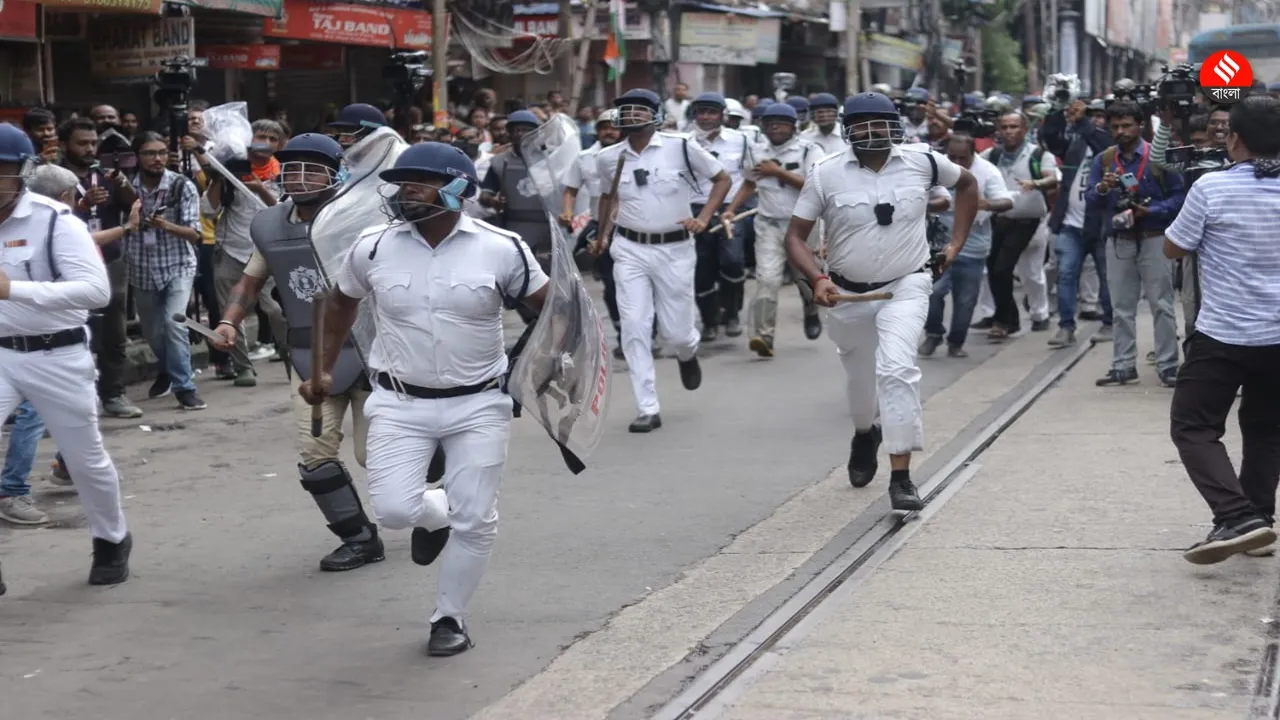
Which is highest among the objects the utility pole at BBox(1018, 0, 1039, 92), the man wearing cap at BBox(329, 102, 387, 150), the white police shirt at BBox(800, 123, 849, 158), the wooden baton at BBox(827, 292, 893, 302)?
the utility pole at BBox(1018, 0, 1039, 92)

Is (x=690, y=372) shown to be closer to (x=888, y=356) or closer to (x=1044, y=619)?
(x=888, y=356)

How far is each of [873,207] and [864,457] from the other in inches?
49.6

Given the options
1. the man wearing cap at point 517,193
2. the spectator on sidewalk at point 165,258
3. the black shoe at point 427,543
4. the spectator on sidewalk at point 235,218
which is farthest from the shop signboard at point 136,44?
the black shoe at point 427,543

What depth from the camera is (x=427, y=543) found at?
645 centimetres

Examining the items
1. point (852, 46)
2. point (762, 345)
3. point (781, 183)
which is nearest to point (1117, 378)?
point (762, 345)

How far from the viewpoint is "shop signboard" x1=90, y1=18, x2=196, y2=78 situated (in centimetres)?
1587

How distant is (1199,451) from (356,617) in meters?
3.15

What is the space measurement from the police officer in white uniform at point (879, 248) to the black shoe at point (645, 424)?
2306mm

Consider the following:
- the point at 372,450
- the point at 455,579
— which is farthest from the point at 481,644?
the point at 372,450

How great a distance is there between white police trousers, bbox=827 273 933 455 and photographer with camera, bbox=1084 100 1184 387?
3675 millimetres

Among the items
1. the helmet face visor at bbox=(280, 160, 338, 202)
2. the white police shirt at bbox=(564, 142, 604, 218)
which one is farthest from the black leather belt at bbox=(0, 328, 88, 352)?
the white police shirt at bbox=(564, 142, 604, 218)

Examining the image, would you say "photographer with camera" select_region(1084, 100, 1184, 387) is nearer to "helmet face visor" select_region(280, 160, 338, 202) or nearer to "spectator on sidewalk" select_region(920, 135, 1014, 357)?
"spectator on sidewalk" select_region(920, 135, 1014, 357)

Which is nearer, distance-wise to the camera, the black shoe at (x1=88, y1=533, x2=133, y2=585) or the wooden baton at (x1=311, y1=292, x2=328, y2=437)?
the wooden baton at (x1=311, y1=292, x2=328, y2=437)

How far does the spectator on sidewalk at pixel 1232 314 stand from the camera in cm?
675
